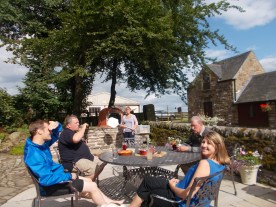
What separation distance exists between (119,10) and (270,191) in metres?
8.32

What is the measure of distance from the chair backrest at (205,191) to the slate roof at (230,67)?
24021 mm

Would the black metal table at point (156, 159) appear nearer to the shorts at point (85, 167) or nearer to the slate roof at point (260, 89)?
the shorts at point (85, 167)

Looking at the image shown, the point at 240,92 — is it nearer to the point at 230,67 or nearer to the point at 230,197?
the point at 230,67

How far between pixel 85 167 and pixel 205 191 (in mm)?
2280

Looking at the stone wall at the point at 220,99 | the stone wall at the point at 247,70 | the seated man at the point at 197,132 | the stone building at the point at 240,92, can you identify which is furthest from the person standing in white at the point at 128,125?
the stone wall at the point at 247,70

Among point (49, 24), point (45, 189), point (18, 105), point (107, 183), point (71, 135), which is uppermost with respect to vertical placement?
point (49, 24)

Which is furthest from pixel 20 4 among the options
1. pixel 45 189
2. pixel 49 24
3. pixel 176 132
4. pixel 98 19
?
pixel 45 189

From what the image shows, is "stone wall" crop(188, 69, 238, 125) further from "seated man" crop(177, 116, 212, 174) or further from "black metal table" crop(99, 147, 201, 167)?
"black metal table" crop(99, 147, 201, 167)

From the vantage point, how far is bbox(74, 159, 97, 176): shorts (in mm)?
4594

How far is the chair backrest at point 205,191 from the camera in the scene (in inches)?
110

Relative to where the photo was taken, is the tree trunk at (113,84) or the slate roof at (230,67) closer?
the tree trunk at (113,84)

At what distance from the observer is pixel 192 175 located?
304 cm

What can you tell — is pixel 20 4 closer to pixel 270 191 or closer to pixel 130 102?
pixel 270 191

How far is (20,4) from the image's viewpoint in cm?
1600
